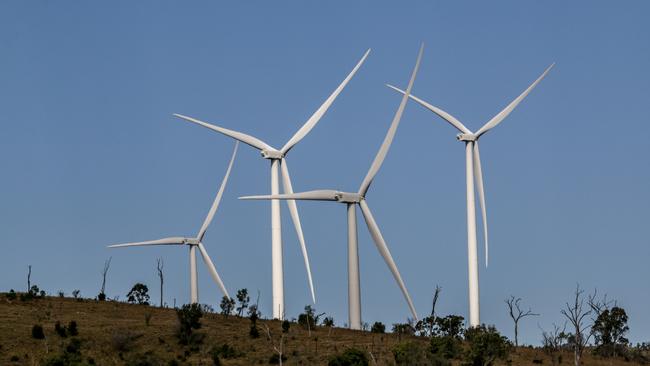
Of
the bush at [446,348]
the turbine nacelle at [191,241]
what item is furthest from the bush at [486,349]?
the turbine nacelle at [191,241]

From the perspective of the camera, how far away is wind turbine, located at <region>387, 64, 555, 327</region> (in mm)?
149750

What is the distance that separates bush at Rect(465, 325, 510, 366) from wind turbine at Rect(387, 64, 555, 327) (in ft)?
30.6

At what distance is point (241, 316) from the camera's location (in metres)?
168

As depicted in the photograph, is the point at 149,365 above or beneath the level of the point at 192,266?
beneath

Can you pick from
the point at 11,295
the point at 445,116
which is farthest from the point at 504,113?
the point at 11,295

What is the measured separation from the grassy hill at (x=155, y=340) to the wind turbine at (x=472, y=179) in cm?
742

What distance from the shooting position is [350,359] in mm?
130375

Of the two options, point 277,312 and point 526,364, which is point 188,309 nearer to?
point 277,312

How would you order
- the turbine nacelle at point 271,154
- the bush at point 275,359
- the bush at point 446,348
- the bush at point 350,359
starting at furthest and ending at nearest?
the turbine nacelle at point 271,154, the bush at point 446,348, the bush at point 275,359, the bush at point 350,359

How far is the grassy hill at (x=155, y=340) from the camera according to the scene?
13612cm

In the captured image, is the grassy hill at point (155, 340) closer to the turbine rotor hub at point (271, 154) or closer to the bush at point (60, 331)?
the bush at point (60, 331)

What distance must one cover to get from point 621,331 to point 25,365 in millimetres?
78412

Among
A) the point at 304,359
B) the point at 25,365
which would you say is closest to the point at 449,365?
the point at 304,359

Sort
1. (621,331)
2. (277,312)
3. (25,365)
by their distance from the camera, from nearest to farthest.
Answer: (25,365)
(277,312)
(621,331)
